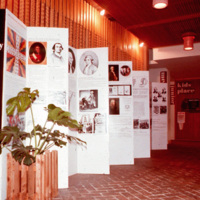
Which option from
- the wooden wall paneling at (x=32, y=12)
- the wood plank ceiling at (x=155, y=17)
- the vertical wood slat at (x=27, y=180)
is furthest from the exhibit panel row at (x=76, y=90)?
the wood plank ceiling at (x=155, y=17)

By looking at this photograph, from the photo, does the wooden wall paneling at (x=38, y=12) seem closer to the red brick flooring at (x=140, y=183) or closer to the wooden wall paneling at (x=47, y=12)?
the wooden wall paneling at (x=47, y=12)

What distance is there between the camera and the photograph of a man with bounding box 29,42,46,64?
3.77 metres

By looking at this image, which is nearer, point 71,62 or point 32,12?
point 32,12

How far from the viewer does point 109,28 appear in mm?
6613

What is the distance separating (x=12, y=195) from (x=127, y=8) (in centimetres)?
447

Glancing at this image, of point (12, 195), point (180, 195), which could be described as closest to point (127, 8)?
point (180, 195)

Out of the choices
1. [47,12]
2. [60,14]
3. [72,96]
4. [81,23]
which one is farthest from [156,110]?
[47,12]

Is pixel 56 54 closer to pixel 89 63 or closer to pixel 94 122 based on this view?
pixel 89 63

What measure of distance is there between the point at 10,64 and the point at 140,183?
278 centimetres

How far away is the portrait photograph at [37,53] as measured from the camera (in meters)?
3.77

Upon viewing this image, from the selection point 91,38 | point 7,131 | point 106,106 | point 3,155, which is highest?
point 91,38

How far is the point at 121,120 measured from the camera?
5.65 metres

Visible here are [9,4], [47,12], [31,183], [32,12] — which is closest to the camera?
[31,183]

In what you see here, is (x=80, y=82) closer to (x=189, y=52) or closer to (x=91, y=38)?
(x=91, y=38)
